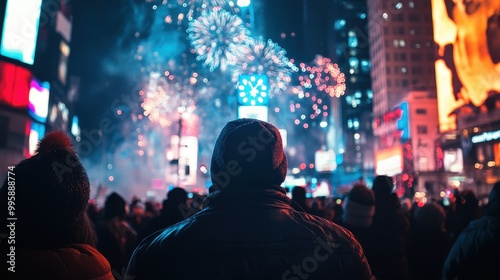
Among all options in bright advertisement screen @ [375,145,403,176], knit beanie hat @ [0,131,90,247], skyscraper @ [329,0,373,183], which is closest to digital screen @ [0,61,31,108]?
knit beanie hat @ [0,131,90,247]

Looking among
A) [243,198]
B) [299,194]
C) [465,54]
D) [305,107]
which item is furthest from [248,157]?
[305,107]

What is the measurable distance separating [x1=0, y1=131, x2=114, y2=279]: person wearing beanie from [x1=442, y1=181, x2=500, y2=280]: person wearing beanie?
315 cm

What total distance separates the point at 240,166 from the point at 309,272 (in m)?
0.62

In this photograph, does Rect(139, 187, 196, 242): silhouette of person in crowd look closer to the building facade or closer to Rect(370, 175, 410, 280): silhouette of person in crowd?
Rect(370, 175, 410, 280): silhouette of person in crowd

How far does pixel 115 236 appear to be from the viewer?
643cm

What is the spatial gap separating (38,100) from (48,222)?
33.9 meters

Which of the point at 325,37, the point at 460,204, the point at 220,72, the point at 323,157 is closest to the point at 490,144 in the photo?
the point at 323,157

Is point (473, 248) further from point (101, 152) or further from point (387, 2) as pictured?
point (387, 2)

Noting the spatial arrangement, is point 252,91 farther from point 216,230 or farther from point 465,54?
point 465,54

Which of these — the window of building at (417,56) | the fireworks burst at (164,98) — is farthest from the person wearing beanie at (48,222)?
the window of building at (417,56)

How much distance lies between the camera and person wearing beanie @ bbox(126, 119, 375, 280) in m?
2.02

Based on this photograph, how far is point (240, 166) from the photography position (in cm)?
219

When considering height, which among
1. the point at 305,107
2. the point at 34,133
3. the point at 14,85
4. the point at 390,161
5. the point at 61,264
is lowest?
the point at 61,264

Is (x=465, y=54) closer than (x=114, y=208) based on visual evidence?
No
